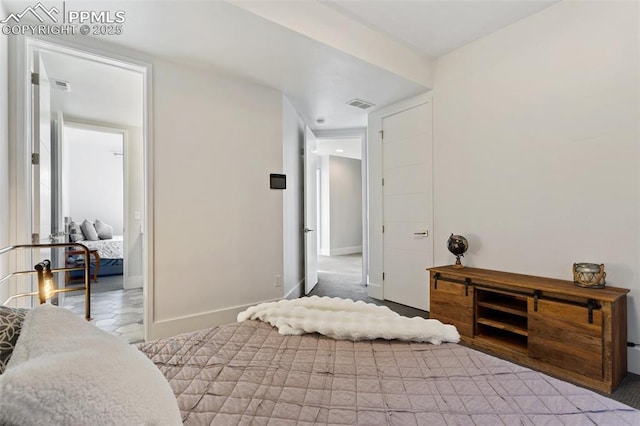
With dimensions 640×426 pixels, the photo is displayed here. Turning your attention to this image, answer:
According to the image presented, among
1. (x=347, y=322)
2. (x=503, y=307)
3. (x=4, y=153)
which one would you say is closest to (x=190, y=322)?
(x=4, y=153)

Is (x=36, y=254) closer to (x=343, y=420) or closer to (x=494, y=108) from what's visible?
(x=343, y=420)

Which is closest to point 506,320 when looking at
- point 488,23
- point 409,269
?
point 409,269

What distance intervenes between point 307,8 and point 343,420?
8.26 ft

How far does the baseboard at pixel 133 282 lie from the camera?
4426 millimetres

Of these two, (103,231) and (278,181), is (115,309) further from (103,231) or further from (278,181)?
(103,231)

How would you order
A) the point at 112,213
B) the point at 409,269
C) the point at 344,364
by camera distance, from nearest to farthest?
the point at 344,364 < the point at 409,269 < the point at 112,213

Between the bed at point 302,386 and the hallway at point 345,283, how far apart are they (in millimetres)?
2274

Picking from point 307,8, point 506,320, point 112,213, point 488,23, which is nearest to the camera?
point 307,8

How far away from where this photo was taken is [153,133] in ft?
8.30

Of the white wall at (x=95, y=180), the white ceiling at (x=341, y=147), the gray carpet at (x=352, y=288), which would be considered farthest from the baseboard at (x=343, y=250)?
the white wall at (x=95, y=180)

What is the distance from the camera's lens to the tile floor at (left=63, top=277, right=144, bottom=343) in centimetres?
283

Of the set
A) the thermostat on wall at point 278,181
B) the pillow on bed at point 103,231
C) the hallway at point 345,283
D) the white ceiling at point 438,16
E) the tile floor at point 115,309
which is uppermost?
the white ceiling at point 438,16

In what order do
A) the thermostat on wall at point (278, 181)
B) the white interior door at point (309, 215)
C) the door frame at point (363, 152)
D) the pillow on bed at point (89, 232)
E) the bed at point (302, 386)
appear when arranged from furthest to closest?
the pillow on bed at point (89, 232)
the door frame at point (363, 152)
the white interior door at point (309, 215)
the thermostat on wall at point (278, 181)
the bed at point (302, 386)

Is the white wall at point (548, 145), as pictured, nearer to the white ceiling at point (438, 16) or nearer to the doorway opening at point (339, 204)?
the white ceiling at point (438, 16)
